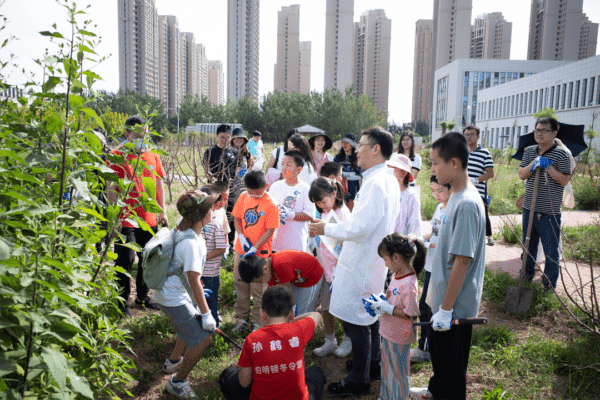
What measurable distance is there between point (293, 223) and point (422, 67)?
123 metres

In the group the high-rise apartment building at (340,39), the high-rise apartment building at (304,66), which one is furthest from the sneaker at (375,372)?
the high-rise apartment building at (304,66)

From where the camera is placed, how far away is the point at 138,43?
7644 centimetres

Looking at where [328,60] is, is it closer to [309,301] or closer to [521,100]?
[521,100]

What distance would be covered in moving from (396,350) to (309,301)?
106 centimetres

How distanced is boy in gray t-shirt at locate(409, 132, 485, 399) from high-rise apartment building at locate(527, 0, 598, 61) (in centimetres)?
10607

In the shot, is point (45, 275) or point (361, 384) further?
point (361, 384)

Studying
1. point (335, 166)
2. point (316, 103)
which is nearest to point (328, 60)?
point (316, 103)

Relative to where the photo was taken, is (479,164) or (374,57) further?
(374,57)

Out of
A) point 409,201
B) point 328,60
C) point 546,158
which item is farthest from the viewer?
point 328,60

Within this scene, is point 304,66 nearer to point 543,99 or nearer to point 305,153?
point 543,99

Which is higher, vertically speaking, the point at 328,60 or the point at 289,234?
the point at 328,60

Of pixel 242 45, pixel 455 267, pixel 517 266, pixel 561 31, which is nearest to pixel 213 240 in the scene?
pixel 455 267

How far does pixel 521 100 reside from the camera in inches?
2168

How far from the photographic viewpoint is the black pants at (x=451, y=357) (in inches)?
98.8
